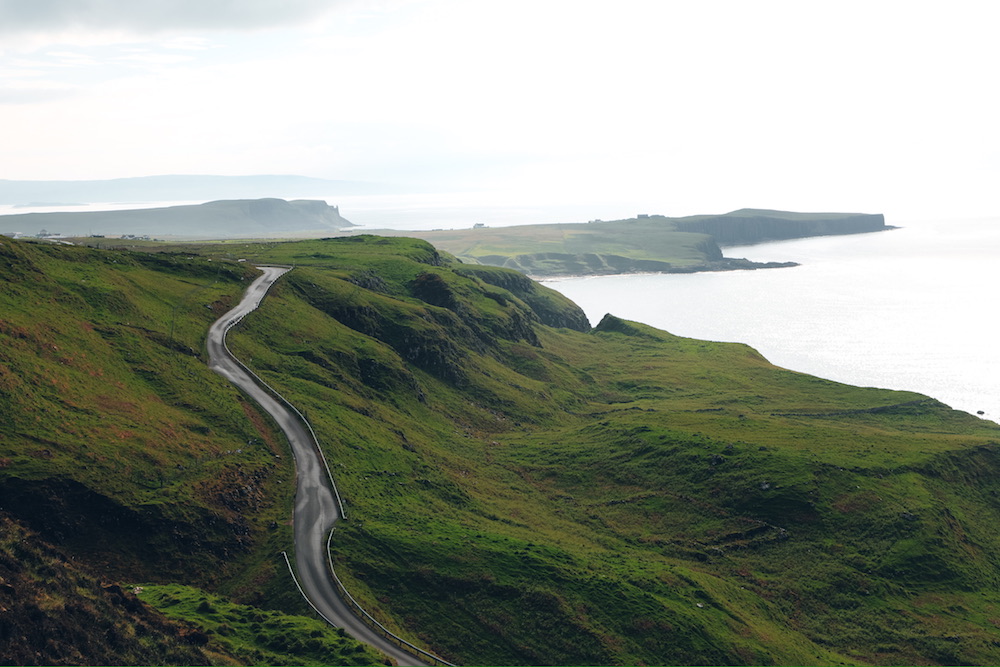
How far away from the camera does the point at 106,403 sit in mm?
63406

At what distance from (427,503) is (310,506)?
14.1 metres

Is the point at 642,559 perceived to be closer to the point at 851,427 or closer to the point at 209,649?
the point at 209,649

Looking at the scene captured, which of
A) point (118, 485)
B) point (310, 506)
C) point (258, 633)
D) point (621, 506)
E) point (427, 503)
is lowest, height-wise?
point (621, 506)

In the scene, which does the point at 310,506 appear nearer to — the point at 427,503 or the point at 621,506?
the point at 427,503

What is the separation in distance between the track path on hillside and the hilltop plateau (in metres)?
1.38

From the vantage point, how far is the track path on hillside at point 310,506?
48625 mm

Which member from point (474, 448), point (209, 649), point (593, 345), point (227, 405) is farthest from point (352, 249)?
point (209, 649)

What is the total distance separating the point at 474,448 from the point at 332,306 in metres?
37.5

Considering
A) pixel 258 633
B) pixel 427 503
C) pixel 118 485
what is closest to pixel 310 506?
pixel 427 503

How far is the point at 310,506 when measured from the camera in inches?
2420

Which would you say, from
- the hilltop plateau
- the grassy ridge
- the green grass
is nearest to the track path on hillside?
the hilltop plateau

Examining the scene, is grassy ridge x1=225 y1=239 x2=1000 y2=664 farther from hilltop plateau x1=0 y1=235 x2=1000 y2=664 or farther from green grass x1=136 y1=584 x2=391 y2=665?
green grass x1=136 y1=584 x2=391 y2=665

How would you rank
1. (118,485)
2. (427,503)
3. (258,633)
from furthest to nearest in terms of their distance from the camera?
(427,503), (118,485), (258,633)

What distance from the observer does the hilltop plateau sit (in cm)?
5009
